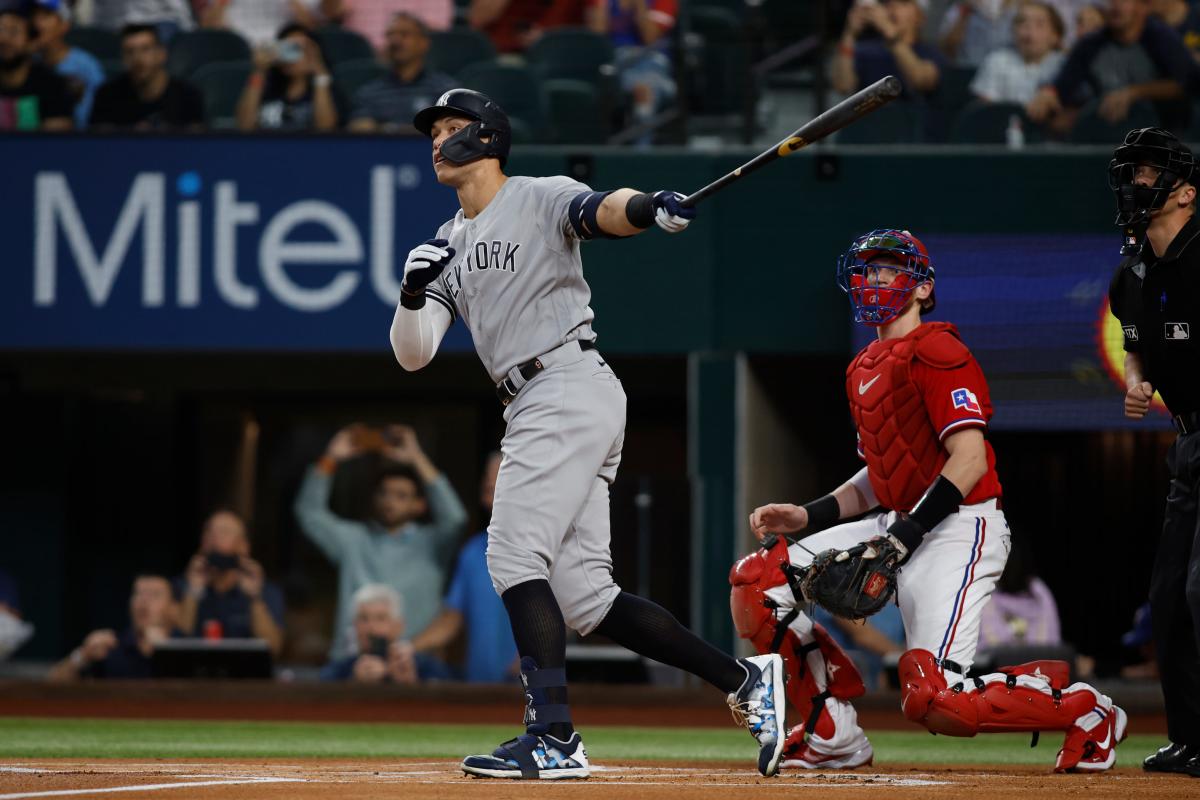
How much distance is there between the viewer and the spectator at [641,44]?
1047cm

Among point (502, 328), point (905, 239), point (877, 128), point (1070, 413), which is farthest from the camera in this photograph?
point (877, 128)

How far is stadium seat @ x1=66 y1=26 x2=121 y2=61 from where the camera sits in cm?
1077

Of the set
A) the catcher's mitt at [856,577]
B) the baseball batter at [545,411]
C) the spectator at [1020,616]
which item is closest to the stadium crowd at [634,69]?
the spectator at [1020,616]

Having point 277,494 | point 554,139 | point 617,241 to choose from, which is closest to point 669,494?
point 617,241

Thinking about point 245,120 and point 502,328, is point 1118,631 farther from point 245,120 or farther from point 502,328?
point 502,328

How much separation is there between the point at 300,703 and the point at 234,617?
0.84m

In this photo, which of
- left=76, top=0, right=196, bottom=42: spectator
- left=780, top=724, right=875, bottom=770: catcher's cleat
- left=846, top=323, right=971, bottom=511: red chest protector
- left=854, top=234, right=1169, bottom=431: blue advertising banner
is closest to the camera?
left=846, top=323, right=971, bottom=511: red chest protector

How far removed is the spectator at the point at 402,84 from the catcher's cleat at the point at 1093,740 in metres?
6.20

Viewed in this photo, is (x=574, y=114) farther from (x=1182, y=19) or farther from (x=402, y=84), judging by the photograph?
(x=1182, y=19)

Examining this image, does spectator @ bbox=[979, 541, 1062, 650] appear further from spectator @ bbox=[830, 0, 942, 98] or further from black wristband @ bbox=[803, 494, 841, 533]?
black wristband @ bbox=[803, 494, 841, 533]

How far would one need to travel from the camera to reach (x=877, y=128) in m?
9.96

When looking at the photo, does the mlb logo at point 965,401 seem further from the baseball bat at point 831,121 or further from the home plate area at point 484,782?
the home plate area at point 484,782

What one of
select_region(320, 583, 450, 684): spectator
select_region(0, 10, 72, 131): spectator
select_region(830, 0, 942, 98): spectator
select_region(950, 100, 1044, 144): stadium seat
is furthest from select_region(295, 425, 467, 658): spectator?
select_region(950, 100, 1044, 144): stadium seat

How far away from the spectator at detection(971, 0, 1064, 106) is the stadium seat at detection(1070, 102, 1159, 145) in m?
0.32
